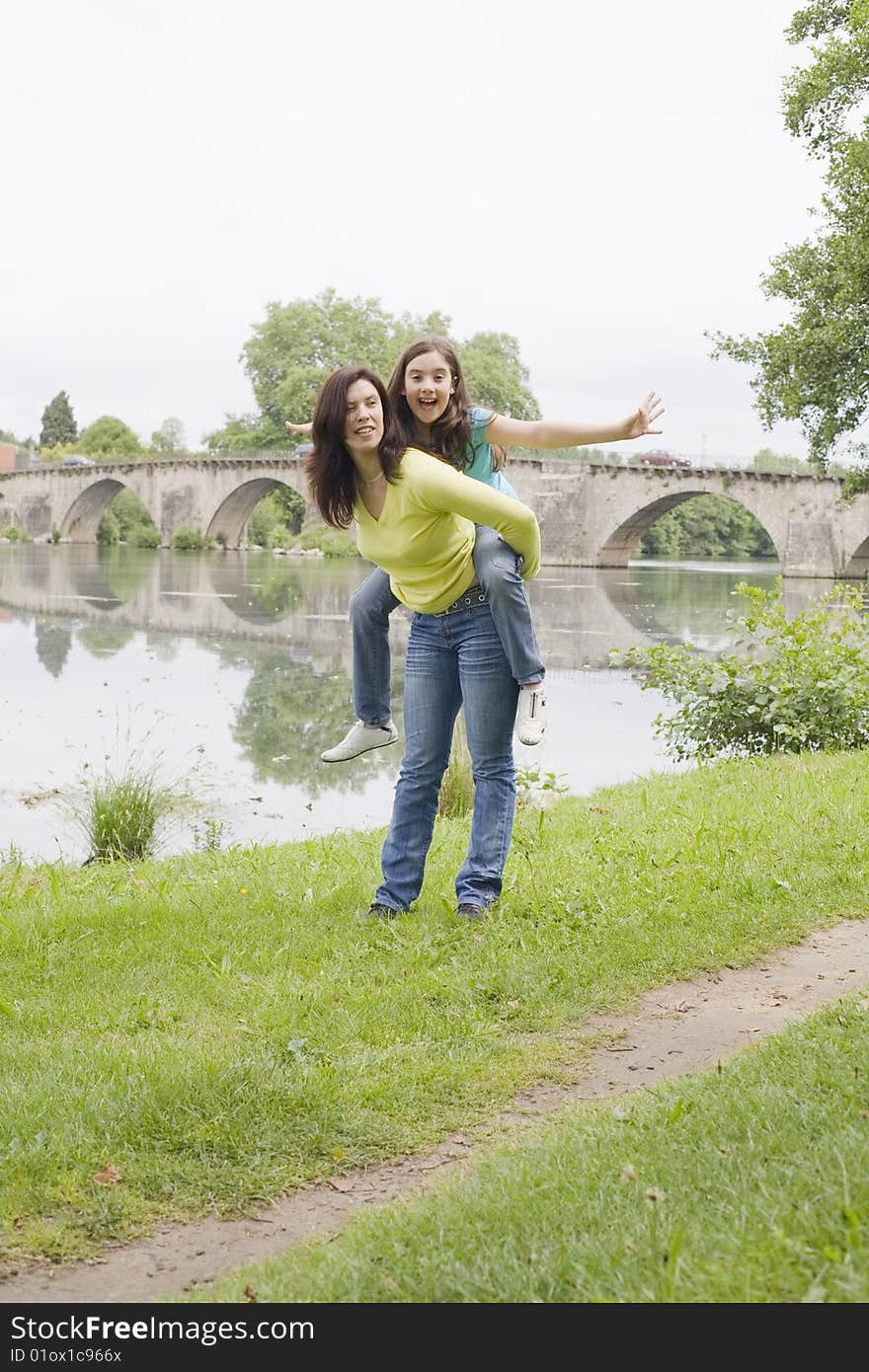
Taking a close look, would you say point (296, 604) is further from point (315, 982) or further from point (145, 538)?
point (145, 538)

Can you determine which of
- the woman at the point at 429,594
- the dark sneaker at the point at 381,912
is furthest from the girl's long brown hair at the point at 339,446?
the dark sneaker at the point at 381,912

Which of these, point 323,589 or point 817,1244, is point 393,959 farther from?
point 323,589

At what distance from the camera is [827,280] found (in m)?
18.0

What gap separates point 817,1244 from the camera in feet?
6.88

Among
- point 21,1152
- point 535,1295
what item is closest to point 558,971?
point 21,1152

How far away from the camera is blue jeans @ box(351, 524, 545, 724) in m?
4.40

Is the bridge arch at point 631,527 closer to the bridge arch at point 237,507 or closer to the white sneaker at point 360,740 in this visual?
the bridge arch at point 237,507

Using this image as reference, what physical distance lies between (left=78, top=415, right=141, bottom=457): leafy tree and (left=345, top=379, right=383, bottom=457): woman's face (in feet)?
294

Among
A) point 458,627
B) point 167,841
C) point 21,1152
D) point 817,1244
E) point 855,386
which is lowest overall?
point 167,841

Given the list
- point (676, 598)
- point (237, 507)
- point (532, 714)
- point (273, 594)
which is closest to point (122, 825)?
point (532, 714)

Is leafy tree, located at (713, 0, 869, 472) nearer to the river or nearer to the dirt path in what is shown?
the river

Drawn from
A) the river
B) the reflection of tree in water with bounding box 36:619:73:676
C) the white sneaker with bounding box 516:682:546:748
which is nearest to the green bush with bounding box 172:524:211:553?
the river

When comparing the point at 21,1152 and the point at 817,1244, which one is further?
the point at 21,1152

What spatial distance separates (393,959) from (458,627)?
3.66 ft
